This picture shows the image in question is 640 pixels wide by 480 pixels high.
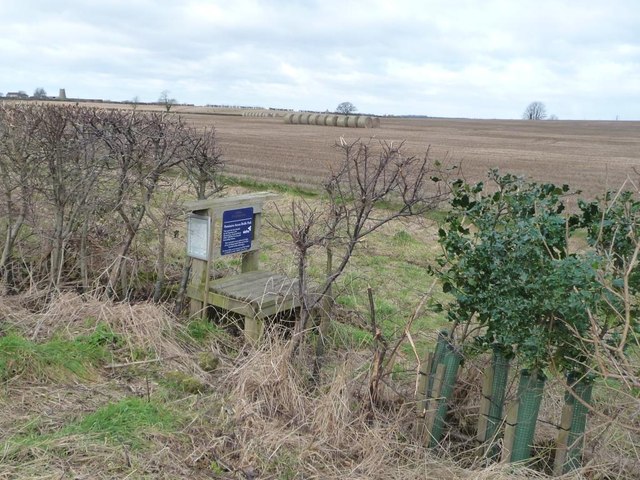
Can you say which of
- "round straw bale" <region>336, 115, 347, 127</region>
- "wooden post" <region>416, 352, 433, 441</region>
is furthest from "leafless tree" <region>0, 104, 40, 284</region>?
"round straw bale" <region>336, 115, 347, 127</region>

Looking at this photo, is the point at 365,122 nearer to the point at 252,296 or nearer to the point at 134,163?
the point at 134,163

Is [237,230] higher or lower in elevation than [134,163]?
lower

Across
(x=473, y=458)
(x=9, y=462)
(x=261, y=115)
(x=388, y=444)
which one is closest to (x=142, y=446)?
(x=9, y=462)

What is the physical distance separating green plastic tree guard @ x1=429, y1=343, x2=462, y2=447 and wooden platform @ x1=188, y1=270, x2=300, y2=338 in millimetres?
1863

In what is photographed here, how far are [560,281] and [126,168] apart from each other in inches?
183

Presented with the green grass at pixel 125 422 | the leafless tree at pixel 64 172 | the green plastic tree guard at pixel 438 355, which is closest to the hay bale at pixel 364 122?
the leafless tree at pixel 64 172

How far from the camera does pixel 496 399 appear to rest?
432 cm

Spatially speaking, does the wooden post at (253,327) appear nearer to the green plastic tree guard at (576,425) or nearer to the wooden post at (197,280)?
the wooden post at (197,280)

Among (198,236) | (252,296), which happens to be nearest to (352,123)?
(198,236)

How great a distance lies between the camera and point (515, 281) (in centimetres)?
393

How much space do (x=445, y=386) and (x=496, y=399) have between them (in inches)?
13.9

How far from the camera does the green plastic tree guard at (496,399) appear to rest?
426cm

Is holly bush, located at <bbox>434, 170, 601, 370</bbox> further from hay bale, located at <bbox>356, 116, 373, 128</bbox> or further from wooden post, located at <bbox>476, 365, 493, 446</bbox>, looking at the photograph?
hay bale, located at <bbox>356, 116, 373, 128</bbox>

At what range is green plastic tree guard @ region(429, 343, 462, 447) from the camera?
4.43m
